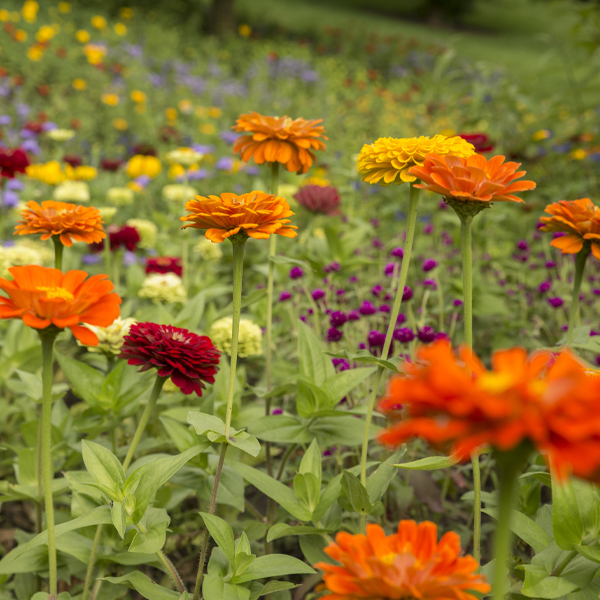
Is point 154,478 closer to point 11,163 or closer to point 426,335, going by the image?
point 426,335

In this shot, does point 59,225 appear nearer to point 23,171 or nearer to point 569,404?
point 569,404

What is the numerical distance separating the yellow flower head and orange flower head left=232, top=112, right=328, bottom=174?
0.85 ft

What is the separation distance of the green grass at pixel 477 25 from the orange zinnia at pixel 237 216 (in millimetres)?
9159

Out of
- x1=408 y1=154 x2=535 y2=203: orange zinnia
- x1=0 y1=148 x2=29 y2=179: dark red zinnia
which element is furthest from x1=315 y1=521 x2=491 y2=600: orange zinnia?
x1=0 y1=148 x2=29 y2=179: dark red zinnia

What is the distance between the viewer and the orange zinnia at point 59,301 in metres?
0.76

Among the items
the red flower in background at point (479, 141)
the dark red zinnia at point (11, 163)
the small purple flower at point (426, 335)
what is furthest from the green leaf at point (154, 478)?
the red flower in background at point (479, 141)

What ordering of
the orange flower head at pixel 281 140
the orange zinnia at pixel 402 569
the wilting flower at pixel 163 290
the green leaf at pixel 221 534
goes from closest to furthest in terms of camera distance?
the orange zinnia at pixel 402 569
the green leaf at pixel 221 534
the orange flower head at pixel 281 140
the wilting flower at pixel 163 290

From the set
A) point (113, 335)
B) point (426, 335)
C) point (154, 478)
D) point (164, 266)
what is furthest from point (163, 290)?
point (154, 478)

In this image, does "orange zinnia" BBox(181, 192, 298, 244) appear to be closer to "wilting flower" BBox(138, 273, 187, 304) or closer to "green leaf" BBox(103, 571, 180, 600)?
"green leaf" BBox(103, 571, 180, 600)

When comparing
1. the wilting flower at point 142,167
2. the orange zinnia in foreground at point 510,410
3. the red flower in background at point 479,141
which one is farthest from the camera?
the wilting flower at point 142,167

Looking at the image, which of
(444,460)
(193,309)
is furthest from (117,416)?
(444,460)

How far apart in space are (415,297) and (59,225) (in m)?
1.67

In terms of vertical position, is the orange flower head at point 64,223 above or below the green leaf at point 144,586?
above

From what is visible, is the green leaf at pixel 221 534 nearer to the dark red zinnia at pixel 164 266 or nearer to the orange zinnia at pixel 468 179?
the orange zinnia at pixel 468 179
